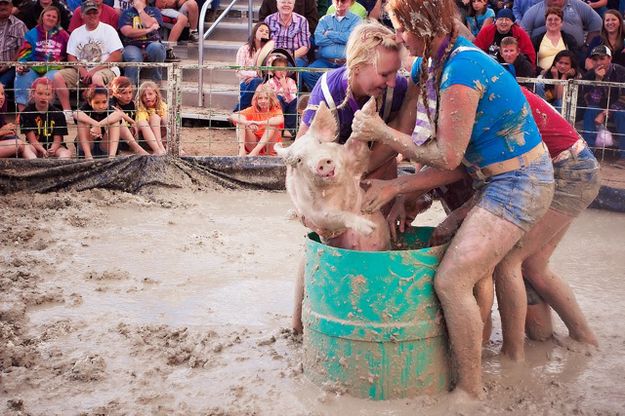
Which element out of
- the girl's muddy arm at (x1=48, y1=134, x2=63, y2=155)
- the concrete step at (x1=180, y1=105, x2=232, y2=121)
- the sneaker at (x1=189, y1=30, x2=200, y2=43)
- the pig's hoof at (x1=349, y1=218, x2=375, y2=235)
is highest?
the sneaker at (x1=189, y1=30, x2=200, y2=43)

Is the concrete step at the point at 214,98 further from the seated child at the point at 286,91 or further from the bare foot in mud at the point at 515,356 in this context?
the bare foot in mud at the point at 515,356

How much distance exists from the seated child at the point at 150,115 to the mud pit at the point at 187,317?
1.09 meters

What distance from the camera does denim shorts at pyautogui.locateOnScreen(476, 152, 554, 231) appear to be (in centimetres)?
438

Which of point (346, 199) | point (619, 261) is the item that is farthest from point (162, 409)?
point (619, 261)

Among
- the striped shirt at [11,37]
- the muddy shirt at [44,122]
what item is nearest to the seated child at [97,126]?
the muddy shirt at [44,122]

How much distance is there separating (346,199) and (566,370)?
1.60 metres

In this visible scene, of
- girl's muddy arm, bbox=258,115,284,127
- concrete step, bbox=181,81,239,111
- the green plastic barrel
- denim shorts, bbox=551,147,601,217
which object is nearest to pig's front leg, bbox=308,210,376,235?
the green plastic barrel

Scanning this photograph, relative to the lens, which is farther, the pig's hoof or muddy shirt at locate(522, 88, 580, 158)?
muddy shirt at locate(522, 88, 580, 158)

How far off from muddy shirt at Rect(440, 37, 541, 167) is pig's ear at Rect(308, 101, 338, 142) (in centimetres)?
57

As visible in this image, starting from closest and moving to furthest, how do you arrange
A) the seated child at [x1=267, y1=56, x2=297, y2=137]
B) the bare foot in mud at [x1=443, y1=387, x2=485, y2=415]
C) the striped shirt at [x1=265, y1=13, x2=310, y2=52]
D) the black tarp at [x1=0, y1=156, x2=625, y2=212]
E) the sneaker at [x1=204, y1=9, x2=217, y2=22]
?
the bare foot in mud at [x1=443, y1=387, x2=485, y2=415], the black tarp at [x1=0, y1=156, x2=625, y2=212], the seated child at [x1=267, y1=56, x2=297, y2=137], the striped shirt at [x1=265, y1=13, x2=310, y2=52], the sneaker at [x1=204, y1=9, x2=217, y2=22]

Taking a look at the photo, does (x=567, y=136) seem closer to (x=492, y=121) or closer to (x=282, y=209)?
(x=492, y=121)

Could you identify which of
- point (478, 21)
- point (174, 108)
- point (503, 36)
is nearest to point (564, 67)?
point (503, 36)

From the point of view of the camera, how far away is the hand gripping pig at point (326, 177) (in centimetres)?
431

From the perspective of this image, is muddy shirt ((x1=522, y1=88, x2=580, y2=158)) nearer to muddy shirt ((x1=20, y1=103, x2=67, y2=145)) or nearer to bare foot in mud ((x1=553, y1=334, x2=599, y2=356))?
bare foot in mud ((x1=553, y1=334, x2=599, y2=356))
